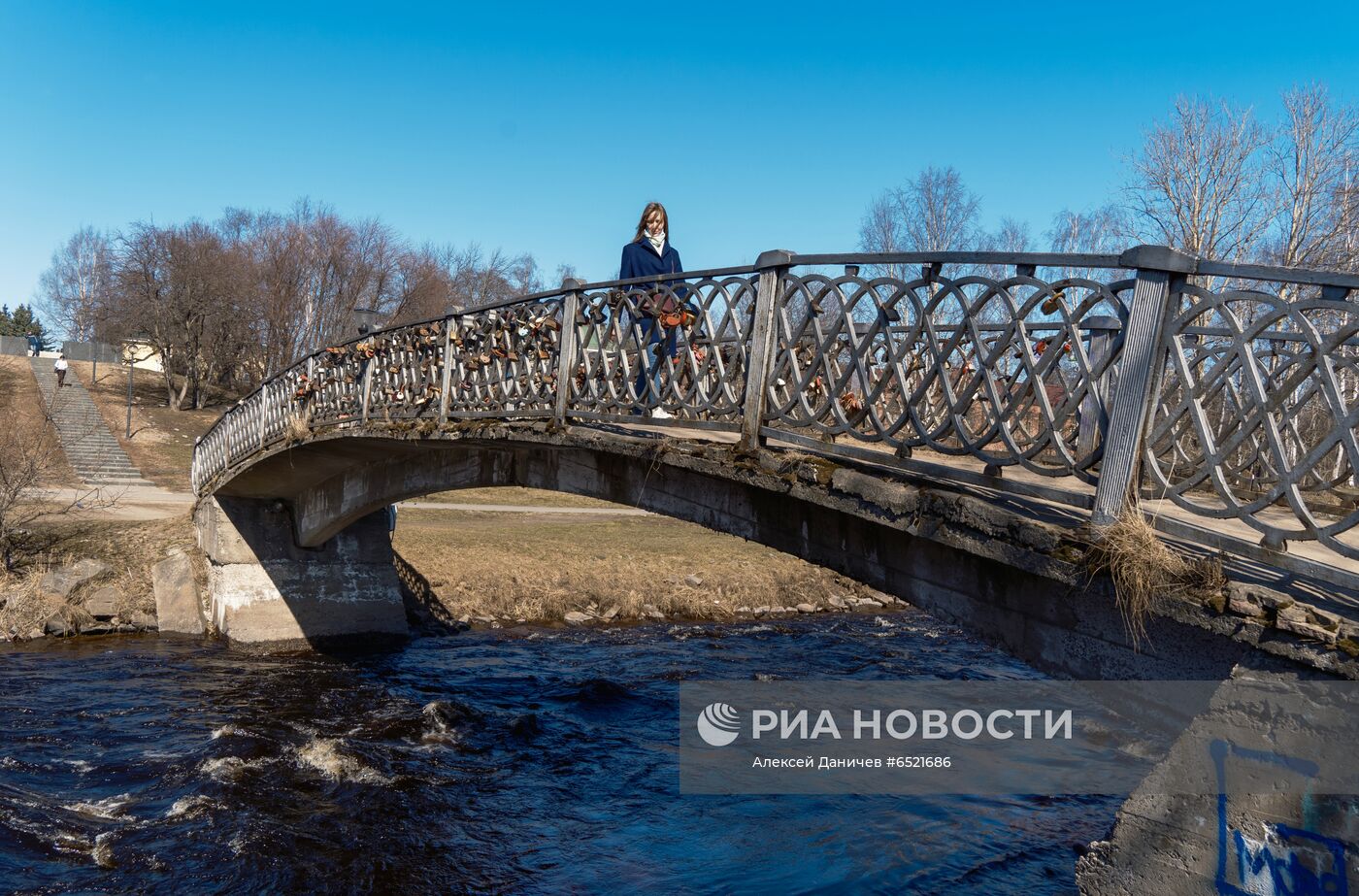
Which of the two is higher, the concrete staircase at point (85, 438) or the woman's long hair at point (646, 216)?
the woman's long hair at point (646, 216)

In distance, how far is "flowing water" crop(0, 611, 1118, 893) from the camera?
7.31 meters

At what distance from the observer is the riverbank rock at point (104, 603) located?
48.6ft

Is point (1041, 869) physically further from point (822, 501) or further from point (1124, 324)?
point (1124, 324)

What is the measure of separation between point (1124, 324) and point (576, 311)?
431 centimetres

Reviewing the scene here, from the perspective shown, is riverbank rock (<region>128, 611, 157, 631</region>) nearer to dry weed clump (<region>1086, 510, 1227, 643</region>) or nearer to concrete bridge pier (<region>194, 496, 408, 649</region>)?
concrete bridge pier (<region>194, 496, 408, 649</region>)

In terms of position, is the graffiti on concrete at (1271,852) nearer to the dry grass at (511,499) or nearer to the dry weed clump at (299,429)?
the dry weed clump at (299,429)

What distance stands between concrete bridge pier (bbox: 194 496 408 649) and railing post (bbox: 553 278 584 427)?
9722 millimetres

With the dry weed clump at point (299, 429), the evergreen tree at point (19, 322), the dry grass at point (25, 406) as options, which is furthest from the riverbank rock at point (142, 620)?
the evergreen tree at point (19, 322)

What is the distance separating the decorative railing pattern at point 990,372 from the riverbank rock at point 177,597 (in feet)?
26.4

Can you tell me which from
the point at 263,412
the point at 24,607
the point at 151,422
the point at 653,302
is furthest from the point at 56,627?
the point at 151,422

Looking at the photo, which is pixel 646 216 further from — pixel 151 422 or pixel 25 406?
pixel 25 406

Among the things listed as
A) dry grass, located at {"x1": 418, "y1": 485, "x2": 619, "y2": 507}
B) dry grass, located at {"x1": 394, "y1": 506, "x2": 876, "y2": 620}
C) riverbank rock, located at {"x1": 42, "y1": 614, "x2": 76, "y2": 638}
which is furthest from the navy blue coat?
dry grass, located at {"x1": 418, "y1": 485, "x2": 619, "y2": 507}

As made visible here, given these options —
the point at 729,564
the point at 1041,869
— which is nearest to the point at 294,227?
the point at 729,564

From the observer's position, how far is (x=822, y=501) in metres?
5.19
